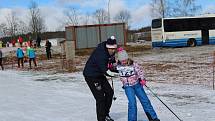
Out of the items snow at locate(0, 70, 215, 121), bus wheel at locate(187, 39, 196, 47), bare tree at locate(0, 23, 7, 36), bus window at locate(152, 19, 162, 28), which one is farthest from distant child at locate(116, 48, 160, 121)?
bare tree at locate(0, 23, 7, 36)

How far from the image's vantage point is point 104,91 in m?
9.48

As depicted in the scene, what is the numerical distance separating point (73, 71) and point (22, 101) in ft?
39.7

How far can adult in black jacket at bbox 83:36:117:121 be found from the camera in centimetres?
920

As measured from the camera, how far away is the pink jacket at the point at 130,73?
912 centimetres

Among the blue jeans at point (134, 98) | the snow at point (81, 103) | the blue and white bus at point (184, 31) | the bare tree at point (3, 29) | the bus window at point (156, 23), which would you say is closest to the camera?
the blue jeans at point (134, 98)

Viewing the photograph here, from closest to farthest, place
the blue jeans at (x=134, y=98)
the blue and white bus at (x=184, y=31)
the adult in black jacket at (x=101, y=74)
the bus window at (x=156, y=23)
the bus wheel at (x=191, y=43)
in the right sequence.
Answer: the adult in black jacket at (x=101, y=74)
the blue jeans at (x=134, y=98)
the blue and white bus at (x=184, y=31)
the bus wheel at (x=191, y=43)
the bus window at (x=156, y=23)

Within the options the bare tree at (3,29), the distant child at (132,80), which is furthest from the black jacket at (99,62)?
the bare tree at (3,29)

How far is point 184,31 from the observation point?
46.5 metres

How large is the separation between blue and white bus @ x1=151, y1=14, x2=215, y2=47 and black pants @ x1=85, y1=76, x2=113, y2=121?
37.0 m

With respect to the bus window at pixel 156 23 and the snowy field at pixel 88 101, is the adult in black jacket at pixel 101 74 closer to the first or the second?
the snowy field at pixel 88 101

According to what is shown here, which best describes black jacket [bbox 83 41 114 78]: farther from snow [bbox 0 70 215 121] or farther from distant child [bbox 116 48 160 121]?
snow [bbox 0 70 215 121]

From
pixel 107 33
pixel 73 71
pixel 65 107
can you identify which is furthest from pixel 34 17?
pixel 65 107

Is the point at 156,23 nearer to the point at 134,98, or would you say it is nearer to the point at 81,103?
the point at 81,103

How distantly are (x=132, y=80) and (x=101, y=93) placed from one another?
0.68 m
